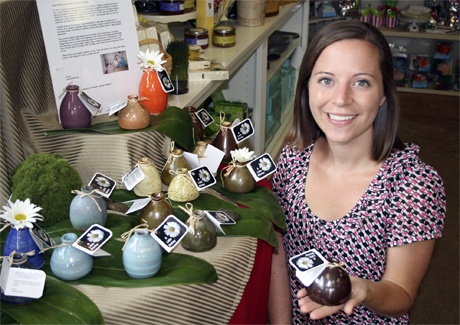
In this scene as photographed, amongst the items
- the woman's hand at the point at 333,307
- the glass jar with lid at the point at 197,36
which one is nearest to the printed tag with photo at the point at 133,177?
the woman's hand at the point at 333,307

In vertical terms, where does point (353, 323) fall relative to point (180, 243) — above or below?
below

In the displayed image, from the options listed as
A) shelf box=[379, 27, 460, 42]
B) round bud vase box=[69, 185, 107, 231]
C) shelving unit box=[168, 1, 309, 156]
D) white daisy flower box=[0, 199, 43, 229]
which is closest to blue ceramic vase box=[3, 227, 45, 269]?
white daisy flower box=[0, 199, 43, 229]

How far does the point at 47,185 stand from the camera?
134cm

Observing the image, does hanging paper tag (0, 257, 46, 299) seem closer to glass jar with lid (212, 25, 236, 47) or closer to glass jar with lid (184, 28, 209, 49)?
glass jar with lid (184, 28, 209, 49)

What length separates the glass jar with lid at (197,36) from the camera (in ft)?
8.85

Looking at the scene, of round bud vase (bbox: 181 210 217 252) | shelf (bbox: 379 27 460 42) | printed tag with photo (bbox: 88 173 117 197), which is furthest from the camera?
shelf (bbox: 379 27 460 42)

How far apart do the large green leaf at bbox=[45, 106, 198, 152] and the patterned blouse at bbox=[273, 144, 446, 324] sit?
338 millimetres

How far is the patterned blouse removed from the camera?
4.99ft

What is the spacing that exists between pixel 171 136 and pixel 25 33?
46 cm

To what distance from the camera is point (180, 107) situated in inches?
74.0

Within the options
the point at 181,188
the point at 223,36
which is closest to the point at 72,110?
the point at 181,188

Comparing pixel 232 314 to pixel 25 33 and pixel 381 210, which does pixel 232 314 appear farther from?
pixel 25 33

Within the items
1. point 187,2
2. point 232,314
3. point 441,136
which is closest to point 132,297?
point 232,314

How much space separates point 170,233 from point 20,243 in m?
0.30
